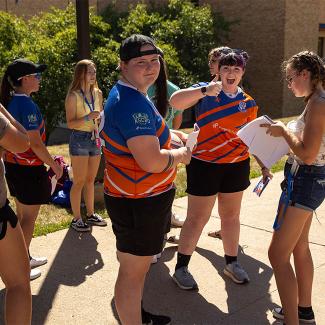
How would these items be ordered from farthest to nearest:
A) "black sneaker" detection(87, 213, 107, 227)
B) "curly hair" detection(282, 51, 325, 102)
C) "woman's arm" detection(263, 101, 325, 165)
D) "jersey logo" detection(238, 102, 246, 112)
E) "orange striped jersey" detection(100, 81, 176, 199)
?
"black sneaker" detection(87, 213, 107, 227) → "jersey logo" detection(238, 102, 246, 112) → "curly hair" detection(282, 51, 325, 102) → "woman's arm" detection(263, 101, 325, 165) → "orange striped jersey" detection(100, 81, 176, 199)

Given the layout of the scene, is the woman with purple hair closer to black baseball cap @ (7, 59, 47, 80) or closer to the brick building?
black baseball cap @ (7, 59, 47, 80)

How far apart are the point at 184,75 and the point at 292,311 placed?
42.0 feet

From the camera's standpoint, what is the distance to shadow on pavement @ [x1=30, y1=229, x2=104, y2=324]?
341cm

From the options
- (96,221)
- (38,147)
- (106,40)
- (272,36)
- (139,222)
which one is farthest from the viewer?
(272,36)

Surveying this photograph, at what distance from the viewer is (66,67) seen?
521 inches

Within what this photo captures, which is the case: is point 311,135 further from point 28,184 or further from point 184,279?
point 28,184

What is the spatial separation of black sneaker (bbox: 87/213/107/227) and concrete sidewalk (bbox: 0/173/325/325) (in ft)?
0.35

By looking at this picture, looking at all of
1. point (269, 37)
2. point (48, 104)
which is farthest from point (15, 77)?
point (269, 37)

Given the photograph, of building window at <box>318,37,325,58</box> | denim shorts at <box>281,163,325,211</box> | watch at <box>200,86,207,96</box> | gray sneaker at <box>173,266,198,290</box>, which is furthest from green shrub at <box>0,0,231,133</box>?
A: denim shorts at <box>281,163,325,211</box>

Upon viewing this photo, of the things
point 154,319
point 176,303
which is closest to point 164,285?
point 176,303

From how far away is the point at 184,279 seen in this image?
367 centimetres

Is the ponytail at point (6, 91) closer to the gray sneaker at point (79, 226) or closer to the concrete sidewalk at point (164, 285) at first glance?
the concrete sidewalk at point (164, 285)

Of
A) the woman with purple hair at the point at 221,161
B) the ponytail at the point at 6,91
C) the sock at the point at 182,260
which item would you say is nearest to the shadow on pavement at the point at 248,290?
the woman with purple hair at the point at 221,161

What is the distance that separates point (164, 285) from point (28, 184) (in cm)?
135
